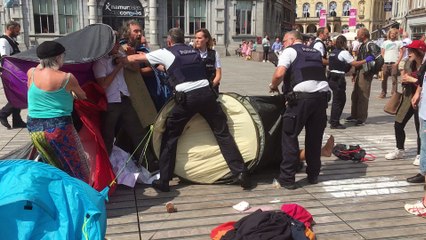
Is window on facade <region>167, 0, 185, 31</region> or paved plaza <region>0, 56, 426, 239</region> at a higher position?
window on facade <region>167, 0, 185, 31</region>

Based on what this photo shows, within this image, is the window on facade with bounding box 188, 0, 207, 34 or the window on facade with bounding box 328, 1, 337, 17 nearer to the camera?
the window on facade with bounding box 188, 0, 207, 34

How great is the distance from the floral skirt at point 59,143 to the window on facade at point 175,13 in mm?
31126

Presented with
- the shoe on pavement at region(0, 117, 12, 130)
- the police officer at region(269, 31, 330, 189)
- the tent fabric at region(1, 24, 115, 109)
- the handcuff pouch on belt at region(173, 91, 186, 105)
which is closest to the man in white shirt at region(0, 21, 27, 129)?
the shoe on pavement at region(0, 117, 12, 130)

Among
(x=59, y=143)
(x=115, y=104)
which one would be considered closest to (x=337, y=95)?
(x=115, y=104)

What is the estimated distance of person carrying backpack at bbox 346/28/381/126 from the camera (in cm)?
867

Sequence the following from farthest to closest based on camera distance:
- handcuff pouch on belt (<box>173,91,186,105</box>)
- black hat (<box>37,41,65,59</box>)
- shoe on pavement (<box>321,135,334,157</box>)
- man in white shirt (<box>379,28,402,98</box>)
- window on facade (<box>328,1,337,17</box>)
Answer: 1. window on facade (<box>328,1,337,17</box>)
2. man in white shirt (<box>379,28,402,98</box>)
3. shoe on pavement (<box>321,135,334,157</box>)
4. handcuff pouch on belt (<box>173,91,186,105</box>)
5. black hat (<box>37,41,65,59</box>)

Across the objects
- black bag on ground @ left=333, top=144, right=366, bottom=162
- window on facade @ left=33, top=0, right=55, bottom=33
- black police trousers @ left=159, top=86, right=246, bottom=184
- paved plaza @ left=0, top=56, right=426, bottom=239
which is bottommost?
paved plaza @ left=0, top=56, right=426, bottom=239

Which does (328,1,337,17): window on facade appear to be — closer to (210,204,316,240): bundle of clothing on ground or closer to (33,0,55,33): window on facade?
(33,0,55,33): window on facade

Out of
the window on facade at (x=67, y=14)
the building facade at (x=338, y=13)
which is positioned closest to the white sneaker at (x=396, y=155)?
the window on facade at (x=67, y=14)

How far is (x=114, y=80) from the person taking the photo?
476cm

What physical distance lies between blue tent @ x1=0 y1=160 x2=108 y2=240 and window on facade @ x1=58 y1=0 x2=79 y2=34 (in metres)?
31.7

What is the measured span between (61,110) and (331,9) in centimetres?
10964

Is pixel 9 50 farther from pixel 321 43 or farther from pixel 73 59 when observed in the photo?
pixel 321 43

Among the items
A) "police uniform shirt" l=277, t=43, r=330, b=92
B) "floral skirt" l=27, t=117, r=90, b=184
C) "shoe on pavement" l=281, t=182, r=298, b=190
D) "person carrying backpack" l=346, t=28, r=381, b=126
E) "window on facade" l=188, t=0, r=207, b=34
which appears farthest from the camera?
"window on facade" l=188, t=0, r=207, b=34
